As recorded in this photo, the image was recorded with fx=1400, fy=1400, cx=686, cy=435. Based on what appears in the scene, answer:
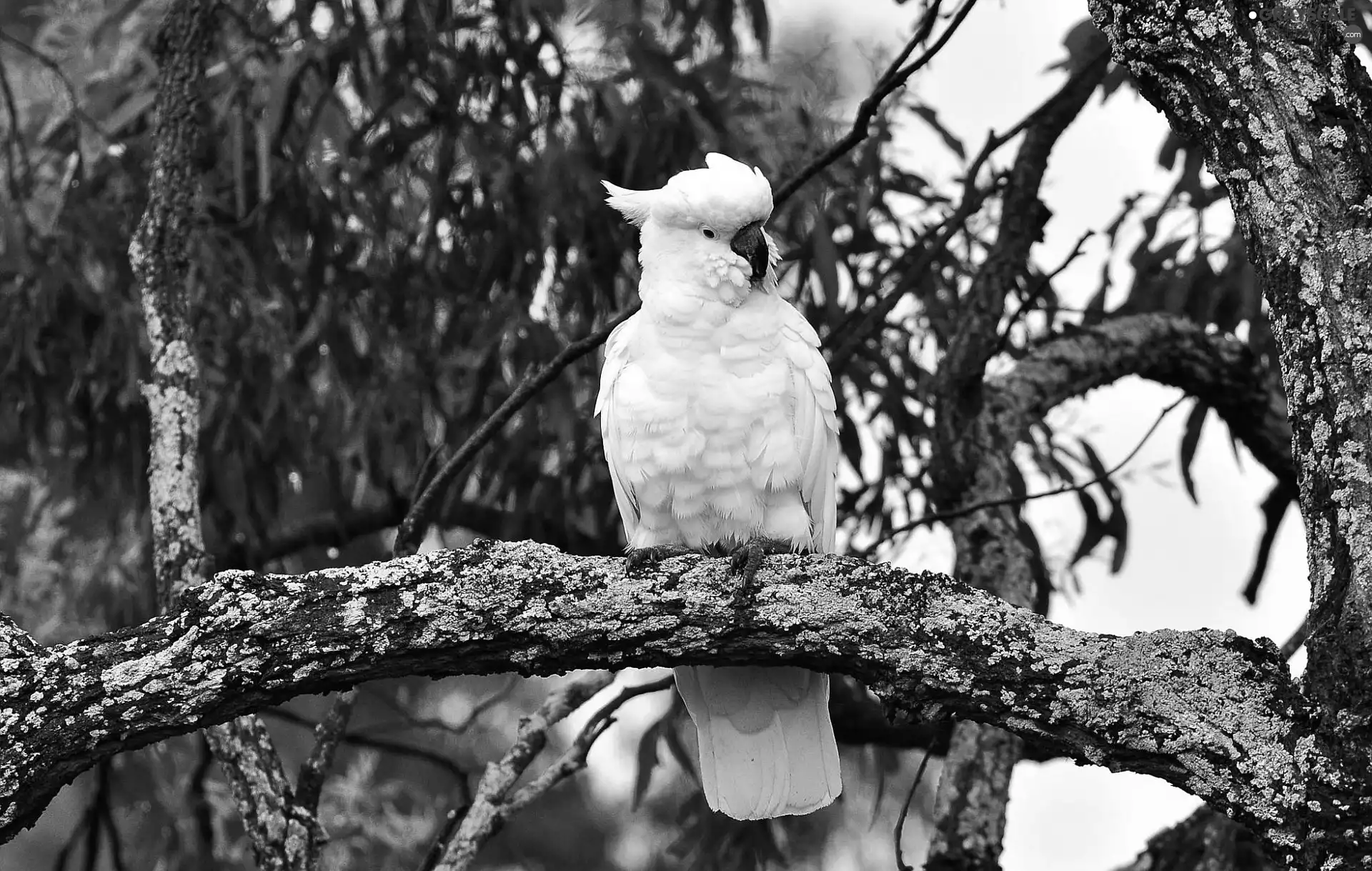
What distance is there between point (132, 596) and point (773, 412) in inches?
75.8

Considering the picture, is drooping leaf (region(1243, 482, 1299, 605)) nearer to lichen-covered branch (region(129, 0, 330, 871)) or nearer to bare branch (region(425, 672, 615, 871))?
bare branch (region(425, 672, 615, 871))

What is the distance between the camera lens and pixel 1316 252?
1.37 m

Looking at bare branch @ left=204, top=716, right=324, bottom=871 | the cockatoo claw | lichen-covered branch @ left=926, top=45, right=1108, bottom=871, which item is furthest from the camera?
lichen-covered branch @ left=926, top=45, right=1108, bottom=871

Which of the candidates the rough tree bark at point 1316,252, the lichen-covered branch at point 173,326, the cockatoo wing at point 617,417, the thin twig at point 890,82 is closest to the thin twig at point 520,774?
the cockatoo wing at point 617,417

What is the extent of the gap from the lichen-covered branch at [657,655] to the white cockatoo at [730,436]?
1.73 ft

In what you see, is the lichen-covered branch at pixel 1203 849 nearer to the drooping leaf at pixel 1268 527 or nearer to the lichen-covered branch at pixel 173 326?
the drooping leaf at pixel 1268 527

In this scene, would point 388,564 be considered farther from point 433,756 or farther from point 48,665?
point 433,756

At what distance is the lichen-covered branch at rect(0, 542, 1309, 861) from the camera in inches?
53.8

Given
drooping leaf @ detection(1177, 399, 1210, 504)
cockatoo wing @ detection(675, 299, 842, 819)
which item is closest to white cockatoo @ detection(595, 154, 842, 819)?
cockatoo wing @ detection(675, 299, 842, 819)

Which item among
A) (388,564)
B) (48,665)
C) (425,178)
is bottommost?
(48,665)

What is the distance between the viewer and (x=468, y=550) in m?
1.51

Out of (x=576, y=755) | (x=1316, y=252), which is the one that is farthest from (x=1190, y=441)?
(x=1316, y=252)

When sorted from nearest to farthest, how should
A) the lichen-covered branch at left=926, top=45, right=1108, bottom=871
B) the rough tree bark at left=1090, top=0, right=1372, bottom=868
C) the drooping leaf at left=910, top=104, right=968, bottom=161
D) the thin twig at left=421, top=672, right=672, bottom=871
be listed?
the rough tree bark at left=1090, top=0, right=1372, bottom=868
the thin twig at left=421, top=672, right=672, bottom=871
the lichen-covered branch at left=926, top=45, right=1108, bottom=871
the drooping leaf at left=910, top=104, right=968, bottom=161

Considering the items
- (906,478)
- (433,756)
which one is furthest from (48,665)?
(906,478)
